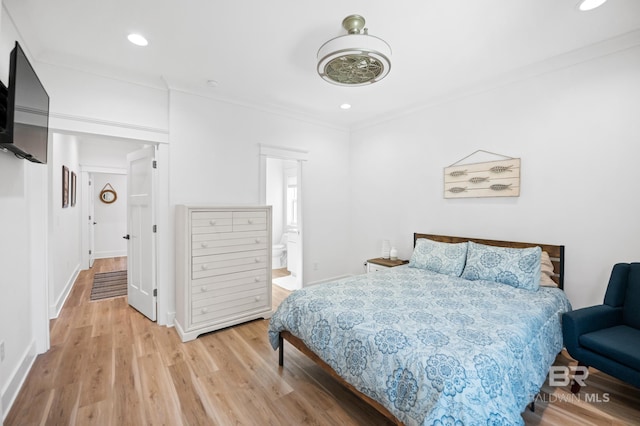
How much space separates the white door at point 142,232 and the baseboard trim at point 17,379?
39.3 inches

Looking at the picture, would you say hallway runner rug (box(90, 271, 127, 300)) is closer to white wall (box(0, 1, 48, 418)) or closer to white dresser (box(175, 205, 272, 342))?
white wall (box(0, 1, 48, 418))

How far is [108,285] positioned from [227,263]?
3.00 meters

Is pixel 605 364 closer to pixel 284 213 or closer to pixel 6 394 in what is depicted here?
pixel 6 394

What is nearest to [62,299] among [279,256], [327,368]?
[279,256]

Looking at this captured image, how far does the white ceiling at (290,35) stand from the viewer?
2.00 meters

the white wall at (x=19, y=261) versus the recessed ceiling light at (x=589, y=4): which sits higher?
the recessed ceiling light at (x=589, y=4)

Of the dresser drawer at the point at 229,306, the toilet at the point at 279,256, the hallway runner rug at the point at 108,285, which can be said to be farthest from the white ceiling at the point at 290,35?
the toilet at the point at 279,256

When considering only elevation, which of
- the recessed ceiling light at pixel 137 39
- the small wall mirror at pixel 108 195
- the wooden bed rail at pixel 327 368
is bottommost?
the wooden bed rail at pixel 327 368

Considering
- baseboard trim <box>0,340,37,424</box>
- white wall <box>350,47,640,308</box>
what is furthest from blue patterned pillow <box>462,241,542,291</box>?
baseboard trim <box>0,340,37,424</box>

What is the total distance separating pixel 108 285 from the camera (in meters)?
4.73

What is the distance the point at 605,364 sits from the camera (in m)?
1.90

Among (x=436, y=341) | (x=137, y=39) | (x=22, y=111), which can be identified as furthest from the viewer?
(x=137, y=39)

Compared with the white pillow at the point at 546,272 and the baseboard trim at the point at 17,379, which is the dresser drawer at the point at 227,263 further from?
the white pillow at the point at 546,272

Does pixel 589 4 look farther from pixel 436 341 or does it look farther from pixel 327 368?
pixel 327 368
